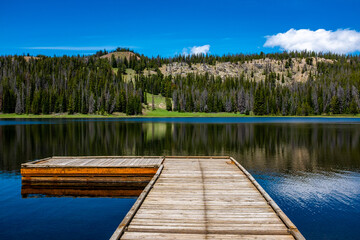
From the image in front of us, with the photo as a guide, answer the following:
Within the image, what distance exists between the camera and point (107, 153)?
36250 millimetres

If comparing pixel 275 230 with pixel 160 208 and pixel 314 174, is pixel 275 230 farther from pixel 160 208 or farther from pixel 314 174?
pixel 314 174

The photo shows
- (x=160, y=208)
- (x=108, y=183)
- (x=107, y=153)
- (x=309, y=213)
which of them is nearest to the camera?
(x=160, y=208)

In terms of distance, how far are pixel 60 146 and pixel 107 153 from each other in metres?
10.6

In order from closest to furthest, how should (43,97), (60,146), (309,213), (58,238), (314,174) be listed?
(58,238) → (309,213) → (314,174) → (60,146) → (43,97)

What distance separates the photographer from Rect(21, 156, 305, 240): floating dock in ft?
30.5

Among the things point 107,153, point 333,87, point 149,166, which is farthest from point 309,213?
point 333,87

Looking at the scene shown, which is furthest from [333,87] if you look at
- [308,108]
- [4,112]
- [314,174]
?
[4,112]

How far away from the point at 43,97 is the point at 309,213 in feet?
586

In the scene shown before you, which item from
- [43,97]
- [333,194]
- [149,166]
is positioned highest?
[43,97]

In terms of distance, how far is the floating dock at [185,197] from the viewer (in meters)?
9.30

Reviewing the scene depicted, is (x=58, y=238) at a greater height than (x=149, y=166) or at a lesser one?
lesser

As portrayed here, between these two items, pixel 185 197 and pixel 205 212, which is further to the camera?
pixel 185 197

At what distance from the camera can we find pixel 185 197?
43.2 ft

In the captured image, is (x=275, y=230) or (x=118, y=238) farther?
(x=275, y=230)
